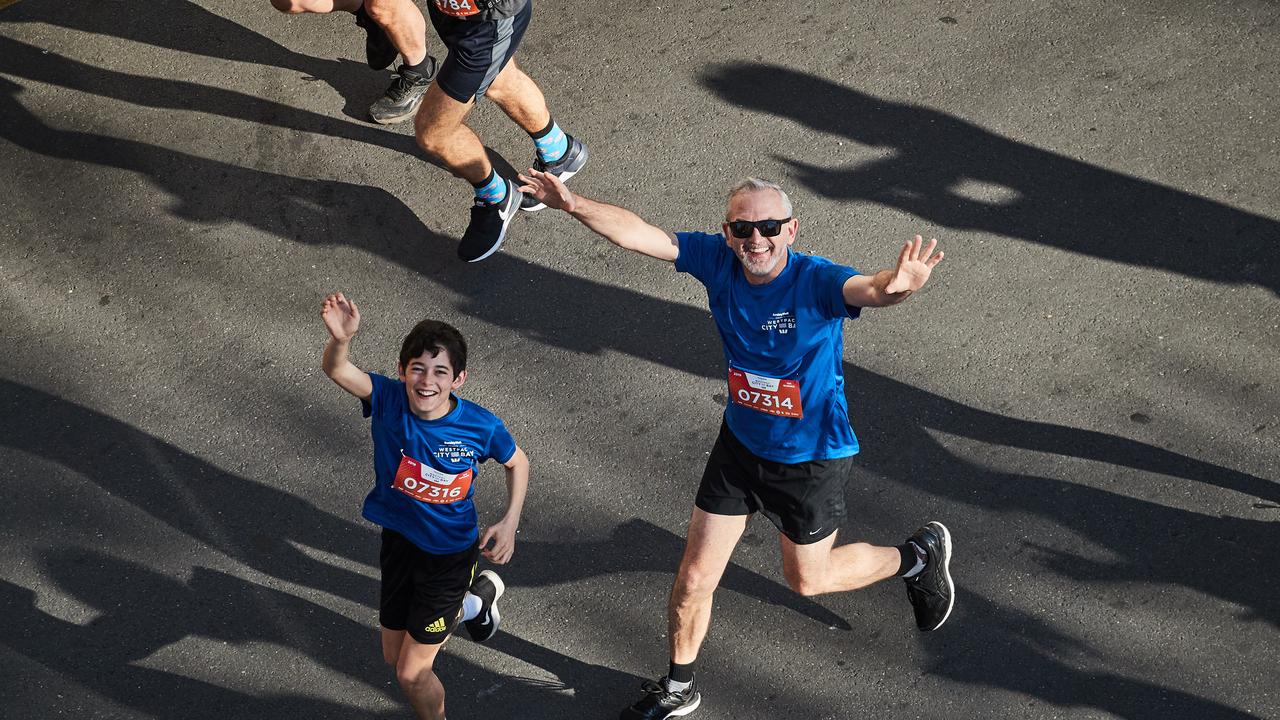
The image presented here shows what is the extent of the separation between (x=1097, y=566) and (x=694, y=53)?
355cm

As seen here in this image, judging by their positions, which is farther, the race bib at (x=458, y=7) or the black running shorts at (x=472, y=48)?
the black running shorts at (x=472, y=48)

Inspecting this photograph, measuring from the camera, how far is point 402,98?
22.4 feet

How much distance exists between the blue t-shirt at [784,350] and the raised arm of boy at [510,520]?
32.0 inches

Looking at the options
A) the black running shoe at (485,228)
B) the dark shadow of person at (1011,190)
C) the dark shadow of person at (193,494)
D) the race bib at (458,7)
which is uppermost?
the race bib at (458,7)

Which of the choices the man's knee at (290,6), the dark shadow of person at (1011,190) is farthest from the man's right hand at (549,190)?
the dark shadow of person at (1011,190)

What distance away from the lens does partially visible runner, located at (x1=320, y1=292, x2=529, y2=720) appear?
4391 millimetres

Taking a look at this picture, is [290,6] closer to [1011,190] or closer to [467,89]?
[467,89]

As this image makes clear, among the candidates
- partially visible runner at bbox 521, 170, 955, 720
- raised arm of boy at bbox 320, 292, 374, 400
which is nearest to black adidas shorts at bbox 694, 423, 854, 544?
partially visible runner at bbox 521, 170, 955, 720

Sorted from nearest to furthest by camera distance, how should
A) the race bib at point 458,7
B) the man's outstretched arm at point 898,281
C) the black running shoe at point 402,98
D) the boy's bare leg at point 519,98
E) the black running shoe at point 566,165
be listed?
the man's outstretched arm at point 898,281 < the race bib at point 458,7 < the boy's bare leg at point 519,98 < the black running shoe at point 566,165 < the black running shoe at point 402,98

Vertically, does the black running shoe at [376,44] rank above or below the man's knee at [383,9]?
below

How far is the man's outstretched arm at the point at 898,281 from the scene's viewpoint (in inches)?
161

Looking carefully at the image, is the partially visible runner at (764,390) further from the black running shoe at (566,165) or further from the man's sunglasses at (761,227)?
the black running shoe at (566,165)

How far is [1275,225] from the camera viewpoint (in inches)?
246

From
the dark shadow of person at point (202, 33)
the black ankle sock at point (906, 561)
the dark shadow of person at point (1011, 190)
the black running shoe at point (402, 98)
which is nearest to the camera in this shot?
the black ankle sock at point (906, 561)
